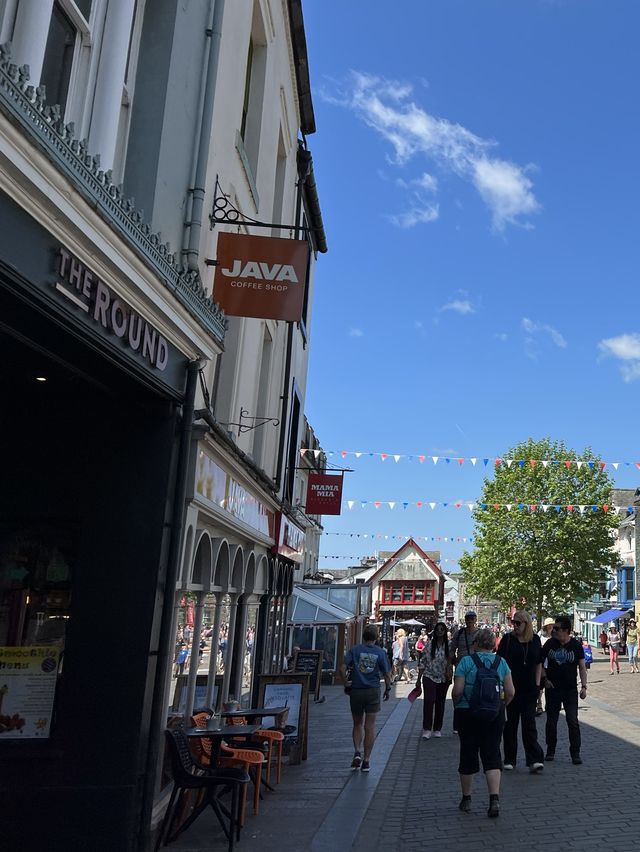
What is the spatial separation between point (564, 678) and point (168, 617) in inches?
201

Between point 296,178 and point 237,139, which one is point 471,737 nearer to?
point 237,139

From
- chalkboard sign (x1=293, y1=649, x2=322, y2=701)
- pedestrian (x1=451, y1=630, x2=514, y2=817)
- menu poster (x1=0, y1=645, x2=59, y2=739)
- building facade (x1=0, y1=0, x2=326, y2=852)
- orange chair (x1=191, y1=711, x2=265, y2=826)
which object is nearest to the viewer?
building facade (x1=0, y1=0, x2=326, y2=852)

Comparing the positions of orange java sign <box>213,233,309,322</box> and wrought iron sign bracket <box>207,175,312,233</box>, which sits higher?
wrought iron sign bracket <box>207,175,312,233</box>

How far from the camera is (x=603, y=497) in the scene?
41438 mm

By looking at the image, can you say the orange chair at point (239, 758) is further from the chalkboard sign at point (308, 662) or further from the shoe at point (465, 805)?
the chalkboard sign at point (308, 662)

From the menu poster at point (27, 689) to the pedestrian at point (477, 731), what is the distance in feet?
11.0

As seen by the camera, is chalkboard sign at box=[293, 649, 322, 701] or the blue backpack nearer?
the blue backpack

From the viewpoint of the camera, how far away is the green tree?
41031mm

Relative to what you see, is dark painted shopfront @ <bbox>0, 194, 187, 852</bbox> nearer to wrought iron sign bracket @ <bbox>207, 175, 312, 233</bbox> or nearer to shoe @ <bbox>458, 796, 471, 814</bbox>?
wrought iron sign bracket @ <bbox>207, 175, 312, 233</bbox>

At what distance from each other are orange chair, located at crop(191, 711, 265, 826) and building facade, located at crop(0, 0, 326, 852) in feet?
1.31

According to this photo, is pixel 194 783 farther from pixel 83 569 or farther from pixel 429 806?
pixel 429 806

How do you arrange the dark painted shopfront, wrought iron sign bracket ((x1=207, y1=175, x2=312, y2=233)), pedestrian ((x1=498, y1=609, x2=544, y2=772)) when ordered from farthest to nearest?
pedestrian ((x1=498, y1=609, x2=544, y2=772))
wrought iron sign bracket ((x1=207, y1=175, x2=312, y2=233))
the dark painted shopfront

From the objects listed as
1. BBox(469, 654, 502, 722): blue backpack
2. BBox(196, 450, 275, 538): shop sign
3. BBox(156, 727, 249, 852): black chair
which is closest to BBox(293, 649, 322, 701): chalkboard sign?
BBox(196, 450, 275, 538): shop sign

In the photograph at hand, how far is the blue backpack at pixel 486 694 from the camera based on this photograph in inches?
269
